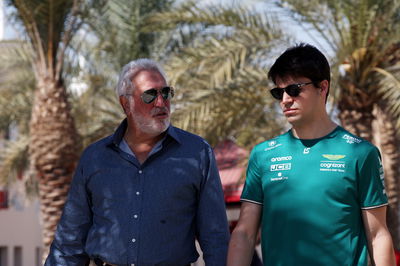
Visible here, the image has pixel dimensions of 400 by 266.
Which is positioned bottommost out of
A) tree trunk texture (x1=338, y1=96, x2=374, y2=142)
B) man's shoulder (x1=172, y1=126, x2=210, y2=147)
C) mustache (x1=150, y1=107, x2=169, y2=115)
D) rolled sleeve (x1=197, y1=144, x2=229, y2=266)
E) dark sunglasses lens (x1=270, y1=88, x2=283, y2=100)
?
tree trunk texture (x1=338, y1=96, x2=374, y2=142)

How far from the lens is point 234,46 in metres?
13.3

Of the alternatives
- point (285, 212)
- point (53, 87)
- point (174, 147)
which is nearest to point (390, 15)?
point (53, 87)

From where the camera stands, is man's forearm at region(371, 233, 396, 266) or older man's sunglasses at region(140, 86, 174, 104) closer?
man's forearm at region(371, 233, 396, 266)

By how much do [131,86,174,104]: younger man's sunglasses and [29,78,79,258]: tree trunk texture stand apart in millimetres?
10741

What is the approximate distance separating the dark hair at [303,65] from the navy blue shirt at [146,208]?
0.92 meters

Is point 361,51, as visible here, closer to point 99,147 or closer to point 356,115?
point 356,115

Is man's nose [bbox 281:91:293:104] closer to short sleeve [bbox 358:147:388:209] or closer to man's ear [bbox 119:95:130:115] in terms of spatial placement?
short sleeve [bbox 358:147:388:209]

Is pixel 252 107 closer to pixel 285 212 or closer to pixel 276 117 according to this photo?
pixel 276 117

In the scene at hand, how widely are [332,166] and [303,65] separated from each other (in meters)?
0.46

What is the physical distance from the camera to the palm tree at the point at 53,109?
15445 mm

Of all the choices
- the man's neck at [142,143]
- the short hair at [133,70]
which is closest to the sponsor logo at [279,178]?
the man's neck at [142,143]

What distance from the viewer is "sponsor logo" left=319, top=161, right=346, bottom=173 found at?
3.95 meters

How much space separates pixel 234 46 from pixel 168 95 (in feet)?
27.7

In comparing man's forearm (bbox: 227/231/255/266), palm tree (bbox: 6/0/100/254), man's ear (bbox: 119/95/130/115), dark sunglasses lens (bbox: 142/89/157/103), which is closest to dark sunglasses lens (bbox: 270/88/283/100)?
man's forearm (bbox: 227/231/255/266)
